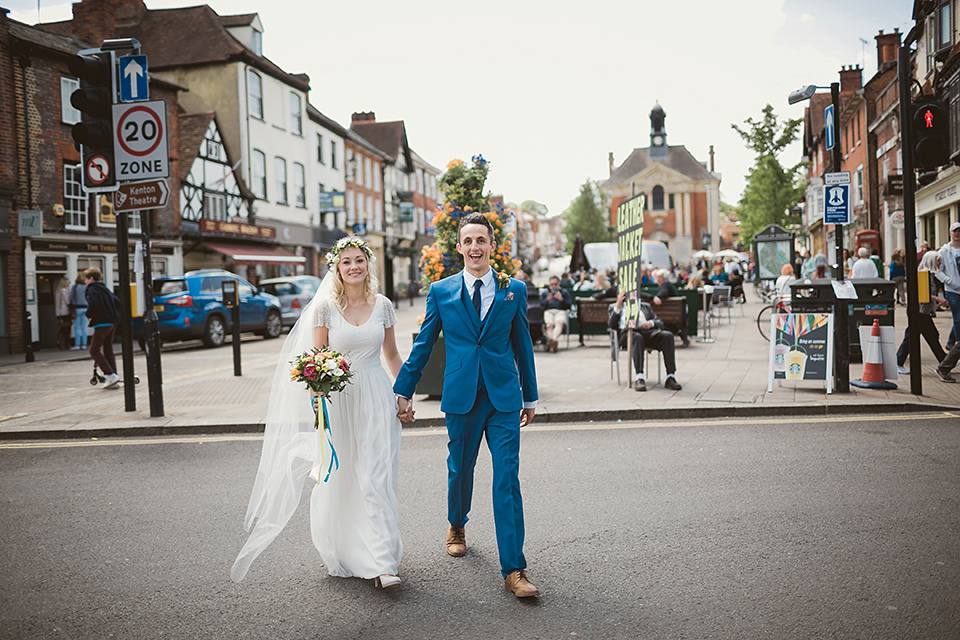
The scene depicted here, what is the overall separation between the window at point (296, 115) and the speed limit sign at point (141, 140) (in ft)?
99.1

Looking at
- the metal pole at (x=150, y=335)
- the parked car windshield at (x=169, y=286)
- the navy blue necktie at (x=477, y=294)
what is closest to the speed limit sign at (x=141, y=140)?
the metal pole at (x=150, y=335)

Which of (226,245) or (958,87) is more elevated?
(958,87)

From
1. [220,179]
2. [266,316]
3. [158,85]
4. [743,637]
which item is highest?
[158,85]

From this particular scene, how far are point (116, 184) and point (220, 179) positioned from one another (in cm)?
2326

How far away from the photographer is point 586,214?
88.8 metres

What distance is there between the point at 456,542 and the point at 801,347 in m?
6.44

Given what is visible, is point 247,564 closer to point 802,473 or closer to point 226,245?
point 802,473

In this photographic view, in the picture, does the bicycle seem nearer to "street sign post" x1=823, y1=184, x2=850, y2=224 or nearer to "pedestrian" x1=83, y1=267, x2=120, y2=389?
"street sign post" x1=823, y1=184, x2=850, y2=224

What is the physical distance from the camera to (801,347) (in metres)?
9.38

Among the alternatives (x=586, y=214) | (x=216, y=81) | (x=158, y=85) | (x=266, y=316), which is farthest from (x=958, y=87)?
(x=586, y=214)

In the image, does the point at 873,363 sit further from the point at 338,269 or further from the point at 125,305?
the point at 125,305

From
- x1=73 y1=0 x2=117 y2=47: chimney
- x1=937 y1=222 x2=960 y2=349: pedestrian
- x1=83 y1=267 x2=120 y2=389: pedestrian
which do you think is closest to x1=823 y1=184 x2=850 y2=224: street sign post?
x1=937 y1=222 x2=960 y2=349: pedestrian

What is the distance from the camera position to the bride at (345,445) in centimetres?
404

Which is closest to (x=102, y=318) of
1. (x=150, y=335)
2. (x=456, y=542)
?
(x=150, y=335)
